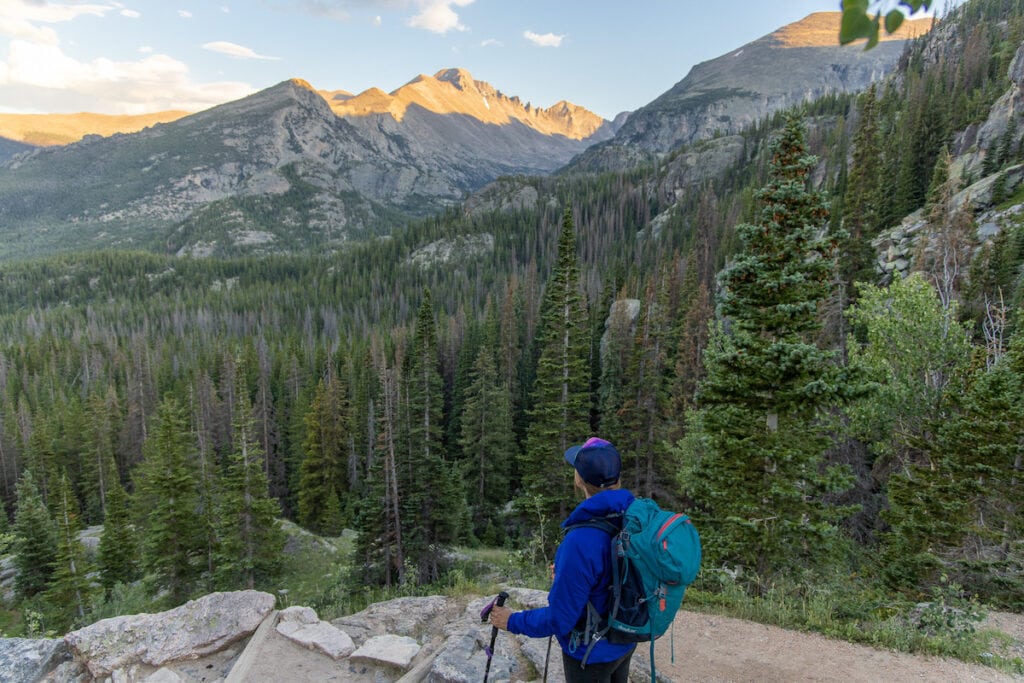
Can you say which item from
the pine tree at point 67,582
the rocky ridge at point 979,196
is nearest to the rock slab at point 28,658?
the pine tree at point 67,582

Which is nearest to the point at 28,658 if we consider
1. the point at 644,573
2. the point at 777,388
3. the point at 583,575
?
the point at 583,575

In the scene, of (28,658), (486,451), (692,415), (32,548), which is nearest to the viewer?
(28,658)

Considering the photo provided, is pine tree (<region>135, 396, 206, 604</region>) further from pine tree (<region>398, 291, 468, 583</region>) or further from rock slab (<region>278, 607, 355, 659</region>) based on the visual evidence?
rock slab (<region>278, 607, 355, 659</region>)

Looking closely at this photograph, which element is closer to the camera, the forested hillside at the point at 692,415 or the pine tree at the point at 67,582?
the forested hillside at the point at 692,415

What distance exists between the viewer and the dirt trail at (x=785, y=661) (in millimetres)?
6656

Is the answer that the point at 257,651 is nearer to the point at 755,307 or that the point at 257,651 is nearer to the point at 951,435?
the point at 755,307

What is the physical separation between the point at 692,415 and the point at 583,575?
1986 cm

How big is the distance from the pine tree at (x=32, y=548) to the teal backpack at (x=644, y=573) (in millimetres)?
38880

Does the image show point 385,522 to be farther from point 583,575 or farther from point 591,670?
point 583,575

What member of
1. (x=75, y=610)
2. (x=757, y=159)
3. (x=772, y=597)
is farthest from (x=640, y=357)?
(x=757, y=159)

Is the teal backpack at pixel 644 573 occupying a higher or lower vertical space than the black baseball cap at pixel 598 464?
lower

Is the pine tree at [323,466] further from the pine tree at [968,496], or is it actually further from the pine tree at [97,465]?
the pine tree at [968,496]

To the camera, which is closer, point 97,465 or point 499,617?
point 499,617

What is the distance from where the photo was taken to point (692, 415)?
73.2 feet
